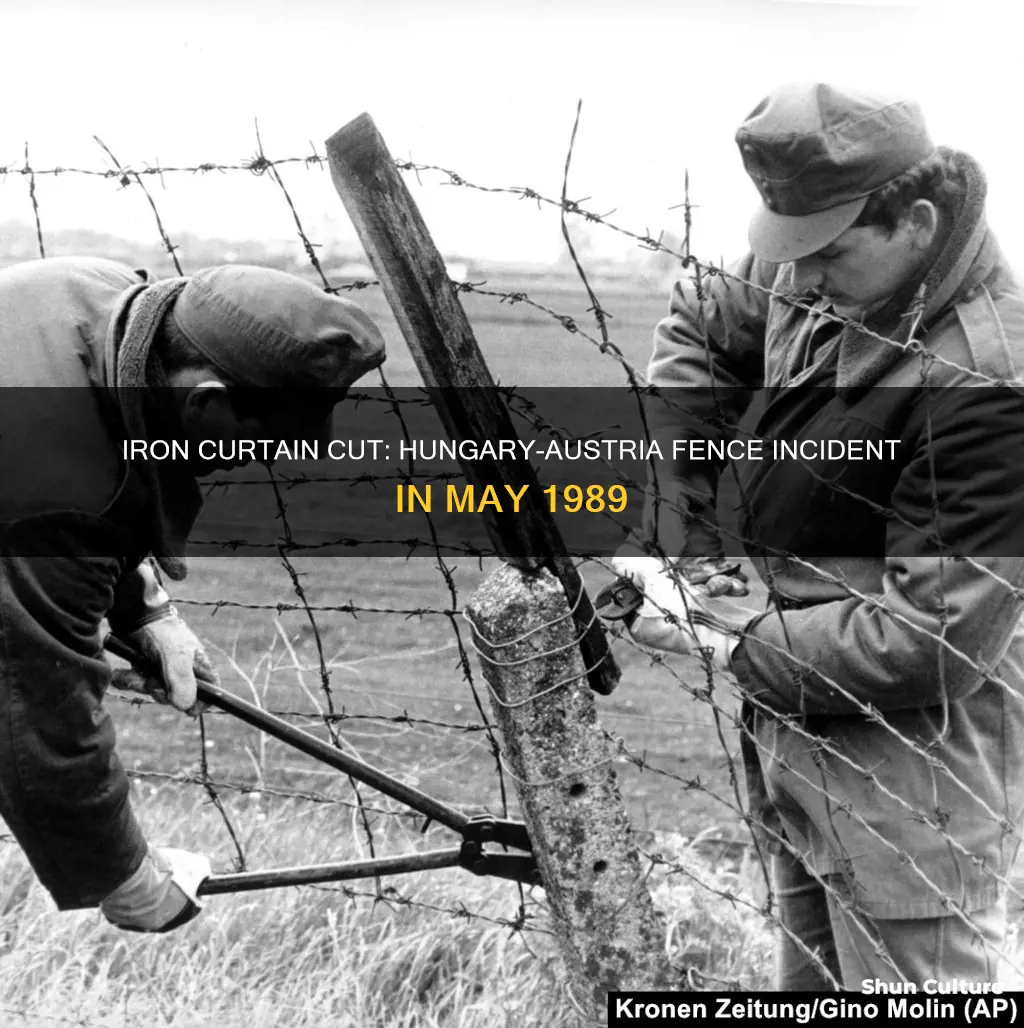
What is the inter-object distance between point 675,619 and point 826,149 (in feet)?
2.47

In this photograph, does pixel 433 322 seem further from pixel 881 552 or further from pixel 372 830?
pixel 372 830

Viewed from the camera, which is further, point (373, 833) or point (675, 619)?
point (373, 833)

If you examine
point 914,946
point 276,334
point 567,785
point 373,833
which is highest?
point 276,334

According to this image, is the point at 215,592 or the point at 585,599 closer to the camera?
the point at 585,599

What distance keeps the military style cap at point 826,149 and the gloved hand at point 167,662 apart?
1.33 meters

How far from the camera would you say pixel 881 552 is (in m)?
1.83

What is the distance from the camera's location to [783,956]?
→ 2.36m

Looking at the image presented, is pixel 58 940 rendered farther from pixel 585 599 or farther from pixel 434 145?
pixel 434 145

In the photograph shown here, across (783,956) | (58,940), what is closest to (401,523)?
(58,940)

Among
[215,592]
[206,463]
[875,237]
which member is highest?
[875,237]

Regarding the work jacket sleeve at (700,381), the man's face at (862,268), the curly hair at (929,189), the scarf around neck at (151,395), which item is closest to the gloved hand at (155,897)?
the scarf around neck at (151,395)

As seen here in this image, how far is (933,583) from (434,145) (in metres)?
3.32

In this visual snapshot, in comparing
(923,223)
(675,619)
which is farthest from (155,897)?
(923,223)

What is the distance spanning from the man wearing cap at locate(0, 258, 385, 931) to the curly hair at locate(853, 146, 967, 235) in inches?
31.1
